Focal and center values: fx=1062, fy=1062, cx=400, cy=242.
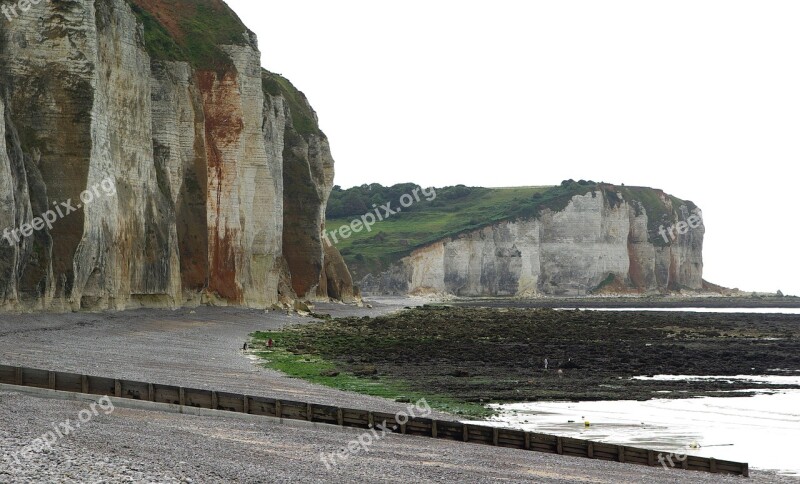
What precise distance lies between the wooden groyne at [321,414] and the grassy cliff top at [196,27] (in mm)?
42474

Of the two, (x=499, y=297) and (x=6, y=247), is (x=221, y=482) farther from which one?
(x=499, y=297)

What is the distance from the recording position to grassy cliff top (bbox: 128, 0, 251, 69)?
199 feet

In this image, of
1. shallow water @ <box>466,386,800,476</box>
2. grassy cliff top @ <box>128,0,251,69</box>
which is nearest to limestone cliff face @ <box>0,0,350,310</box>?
grassy cliff top @ <box>128,0,251,69</box>

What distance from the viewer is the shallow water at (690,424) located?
65.6ft

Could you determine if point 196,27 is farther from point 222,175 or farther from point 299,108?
point 299,108

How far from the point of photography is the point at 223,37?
66312mm

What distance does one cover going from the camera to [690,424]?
75.7 feet

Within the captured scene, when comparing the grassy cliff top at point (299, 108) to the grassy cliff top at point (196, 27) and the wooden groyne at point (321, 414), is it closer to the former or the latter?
the grassy cliff top at point (196, 27)

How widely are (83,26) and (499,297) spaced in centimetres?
12575

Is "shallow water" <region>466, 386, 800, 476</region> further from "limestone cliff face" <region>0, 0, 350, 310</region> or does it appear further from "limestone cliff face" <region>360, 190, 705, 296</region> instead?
"limestone cliff face" <region>360, 190, 705, 296</region>

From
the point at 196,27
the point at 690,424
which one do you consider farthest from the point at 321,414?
the point at 196,27

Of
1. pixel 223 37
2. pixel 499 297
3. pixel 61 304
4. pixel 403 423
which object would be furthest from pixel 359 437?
pixel 499 297

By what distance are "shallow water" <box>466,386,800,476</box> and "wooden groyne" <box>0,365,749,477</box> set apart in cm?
205

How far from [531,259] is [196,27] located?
104m
